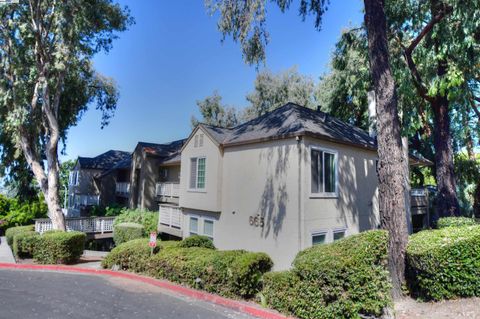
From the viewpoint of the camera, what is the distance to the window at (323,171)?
456 inches

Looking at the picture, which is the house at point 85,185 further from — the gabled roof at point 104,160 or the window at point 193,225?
the window at point 193,225

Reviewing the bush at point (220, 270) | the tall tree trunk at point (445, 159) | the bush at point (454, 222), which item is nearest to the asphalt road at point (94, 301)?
the bush at point (220, 270)

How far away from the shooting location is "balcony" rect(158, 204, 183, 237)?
17.6 meters

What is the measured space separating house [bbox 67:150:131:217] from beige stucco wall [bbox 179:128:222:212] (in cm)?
1786

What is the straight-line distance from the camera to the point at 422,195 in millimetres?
20953

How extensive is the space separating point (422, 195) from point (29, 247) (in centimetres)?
2339

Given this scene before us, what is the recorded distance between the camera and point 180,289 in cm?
856

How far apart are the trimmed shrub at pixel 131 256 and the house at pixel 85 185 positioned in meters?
21.0

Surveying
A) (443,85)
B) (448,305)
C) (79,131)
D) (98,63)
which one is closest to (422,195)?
(443,85)

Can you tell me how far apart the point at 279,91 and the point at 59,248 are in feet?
102

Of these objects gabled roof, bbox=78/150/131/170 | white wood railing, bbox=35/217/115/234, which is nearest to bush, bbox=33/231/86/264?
white wood railing, bbox=35/217/115/234

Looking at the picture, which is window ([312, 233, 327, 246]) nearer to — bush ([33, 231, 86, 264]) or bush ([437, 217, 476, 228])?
bush ([437, 217, 476, 228])

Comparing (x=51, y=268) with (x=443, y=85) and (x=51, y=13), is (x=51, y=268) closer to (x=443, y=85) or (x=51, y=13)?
(x=51, y=13)

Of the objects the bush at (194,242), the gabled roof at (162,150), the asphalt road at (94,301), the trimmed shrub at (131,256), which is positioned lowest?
the asphalt road at (94,301)
